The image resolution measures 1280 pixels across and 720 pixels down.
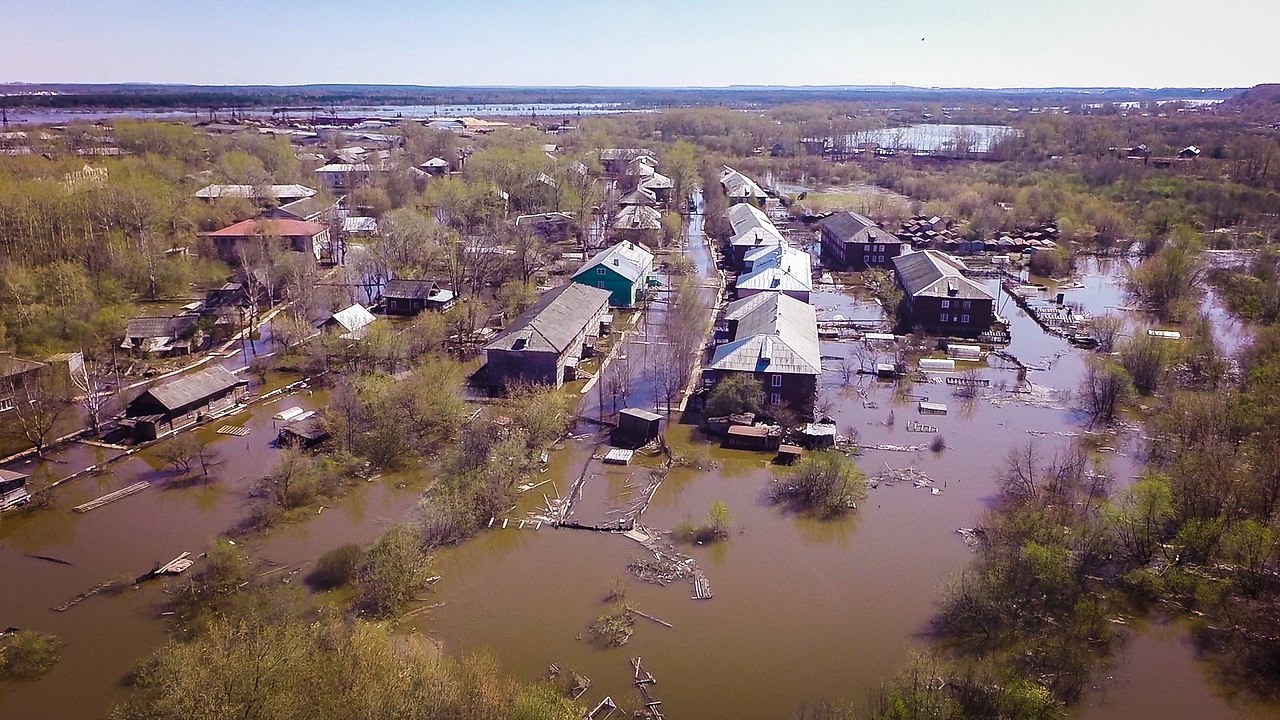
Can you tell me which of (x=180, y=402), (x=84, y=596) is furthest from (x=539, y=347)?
(x=84, y=596)

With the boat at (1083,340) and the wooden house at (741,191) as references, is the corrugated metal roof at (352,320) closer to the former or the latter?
the boat at (1083,340)

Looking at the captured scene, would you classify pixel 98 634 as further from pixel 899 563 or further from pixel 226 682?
pixel 899 563

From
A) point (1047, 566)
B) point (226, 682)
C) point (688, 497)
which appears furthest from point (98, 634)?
point (1047, 566)

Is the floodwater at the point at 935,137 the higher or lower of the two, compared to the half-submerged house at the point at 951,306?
higher

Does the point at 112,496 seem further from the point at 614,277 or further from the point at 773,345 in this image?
the point at 614,277

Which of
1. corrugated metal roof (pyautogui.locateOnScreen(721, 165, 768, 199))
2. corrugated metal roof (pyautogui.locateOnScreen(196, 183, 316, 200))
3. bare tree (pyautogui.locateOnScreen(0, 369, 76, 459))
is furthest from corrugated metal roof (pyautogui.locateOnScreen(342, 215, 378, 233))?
corrugated metal roof (pyautogui.locateOnScreen(721, 165, 768, 199))

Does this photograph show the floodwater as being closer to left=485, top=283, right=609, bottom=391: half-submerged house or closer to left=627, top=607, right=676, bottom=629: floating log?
left=485, top=283, right=609, bottom=391: half-submerged house

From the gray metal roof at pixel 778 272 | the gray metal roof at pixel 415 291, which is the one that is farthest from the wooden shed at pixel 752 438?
the gray metal roof at pixel 415 291
